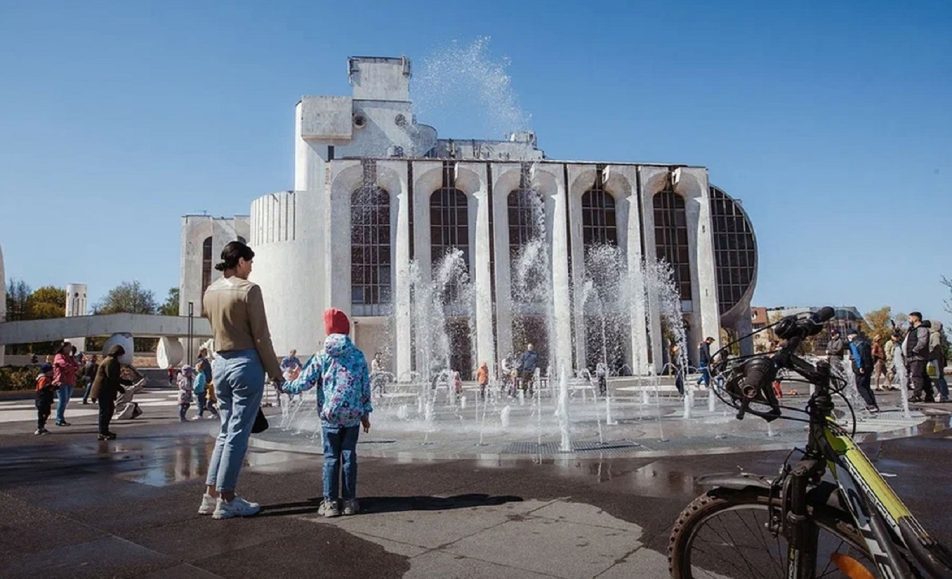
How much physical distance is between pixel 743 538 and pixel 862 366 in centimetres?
1069

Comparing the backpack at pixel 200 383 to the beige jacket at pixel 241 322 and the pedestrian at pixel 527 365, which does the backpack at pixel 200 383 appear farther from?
the beige jacket at pixel 241 322

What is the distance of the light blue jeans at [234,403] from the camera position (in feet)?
14.3

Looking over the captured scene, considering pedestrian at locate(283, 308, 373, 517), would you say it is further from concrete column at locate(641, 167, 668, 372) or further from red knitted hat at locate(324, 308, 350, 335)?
concrete column at locate(641, 167, 668, 372)

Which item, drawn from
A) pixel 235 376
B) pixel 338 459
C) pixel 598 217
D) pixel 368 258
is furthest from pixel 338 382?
pixel 598 217

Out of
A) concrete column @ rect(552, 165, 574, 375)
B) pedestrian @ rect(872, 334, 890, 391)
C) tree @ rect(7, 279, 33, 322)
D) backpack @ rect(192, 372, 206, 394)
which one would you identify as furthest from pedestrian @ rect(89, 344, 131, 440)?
tree @ rect(7, 279, 33, 322)

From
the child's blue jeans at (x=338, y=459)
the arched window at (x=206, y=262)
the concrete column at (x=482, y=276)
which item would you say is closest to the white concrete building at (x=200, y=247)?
the arched window at (x=206, y=262)

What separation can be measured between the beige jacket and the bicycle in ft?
10.3

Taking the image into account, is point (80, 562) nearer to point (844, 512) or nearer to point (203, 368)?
point (844, 512)

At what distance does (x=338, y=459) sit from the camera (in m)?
4.46

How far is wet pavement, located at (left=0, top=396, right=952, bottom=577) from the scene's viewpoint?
332cm

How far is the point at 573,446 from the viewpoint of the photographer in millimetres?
7543

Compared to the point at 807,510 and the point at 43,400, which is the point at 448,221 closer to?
the point at 43,400

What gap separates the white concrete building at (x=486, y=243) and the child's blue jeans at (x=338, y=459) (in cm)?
3235

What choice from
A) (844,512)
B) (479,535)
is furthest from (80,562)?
(844,512)
